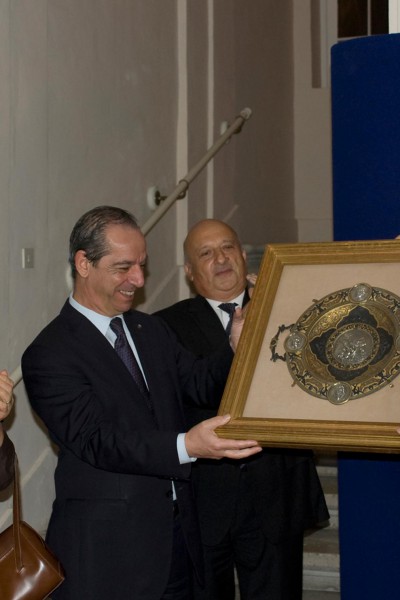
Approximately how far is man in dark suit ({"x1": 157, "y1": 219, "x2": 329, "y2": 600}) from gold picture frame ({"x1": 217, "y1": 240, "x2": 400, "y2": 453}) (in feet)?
2.08

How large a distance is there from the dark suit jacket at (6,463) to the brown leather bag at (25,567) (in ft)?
0.20

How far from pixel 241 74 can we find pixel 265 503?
5.02 meters

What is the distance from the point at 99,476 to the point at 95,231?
709mm

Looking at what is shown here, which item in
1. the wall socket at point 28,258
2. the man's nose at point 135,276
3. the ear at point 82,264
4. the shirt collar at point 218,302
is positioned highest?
the ear at point 82,264

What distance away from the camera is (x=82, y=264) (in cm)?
307

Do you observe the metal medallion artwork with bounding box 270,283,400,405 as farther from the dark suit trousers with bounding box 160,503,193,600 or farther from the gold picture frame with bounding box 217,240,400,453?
the dark suit trousers with bounding box 160,503,193,600

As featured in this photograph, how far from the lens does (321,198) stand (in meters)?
9.55

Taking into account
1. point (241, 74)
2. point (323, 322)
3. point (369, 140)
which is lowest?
point (323, 322)

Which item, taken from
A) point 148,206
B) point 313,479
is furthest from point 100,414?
point 148,206

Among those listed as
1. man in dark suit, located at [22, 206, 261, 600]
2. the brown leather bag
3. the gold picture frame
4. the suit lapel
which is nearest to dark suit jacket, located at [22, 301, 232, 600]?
man in dark suit, located at [22, 206, 261, 600]

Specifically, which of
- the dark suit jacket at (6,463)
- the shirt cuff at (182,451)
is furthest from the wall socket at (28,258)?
the shirt cuff at (182,451)

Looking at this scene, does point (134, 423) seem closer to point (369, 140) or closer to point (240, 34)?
point (369, 140)

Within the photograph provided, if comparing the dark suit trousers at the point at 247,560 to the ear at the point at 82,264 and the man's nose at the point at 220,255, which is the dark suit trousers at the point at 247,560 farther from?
the ear at the point at 82,264

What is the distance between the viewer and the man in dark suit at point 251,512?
11.8 feet
